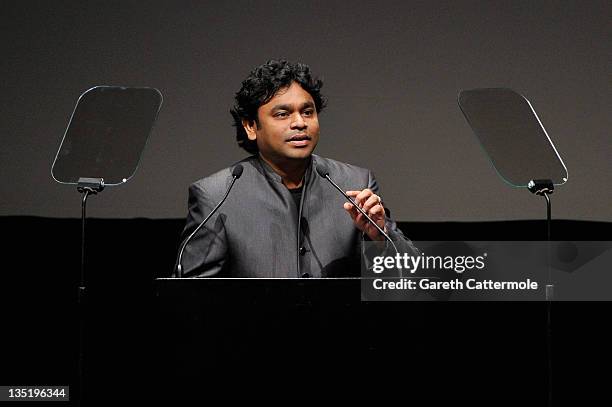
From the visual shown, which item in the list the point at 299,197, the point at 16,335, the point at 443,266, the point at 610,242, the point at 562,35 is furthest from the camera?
the point at 562,35

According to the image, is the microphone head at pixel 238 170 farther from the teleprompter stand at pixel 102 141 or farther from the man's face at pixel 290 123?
the man's face at pixel 290 123

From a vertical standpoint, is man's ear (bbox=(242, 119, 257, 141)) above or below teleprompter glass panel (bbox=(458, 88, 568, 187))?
above

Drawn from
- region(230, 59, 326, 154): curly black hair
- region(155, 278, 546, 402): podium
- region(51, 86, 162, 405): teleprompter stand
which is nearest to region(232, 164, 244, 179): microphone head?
region(51, 86, 162, 405): teleprompter stand

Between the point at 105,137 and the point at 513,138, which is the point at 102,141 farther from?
the point at 513,138

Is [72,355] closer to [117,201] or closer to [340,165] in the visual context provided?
[117,201]

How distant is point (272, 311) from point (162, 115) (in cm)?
179

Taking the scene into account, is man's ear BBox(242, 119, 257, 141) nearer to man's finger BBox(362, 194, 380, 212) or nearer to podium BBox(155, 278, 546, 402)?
man's finger BBox(362, 194, 380, 212)

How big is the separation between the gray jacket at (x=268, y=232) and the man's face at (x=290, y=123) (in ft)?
0.47

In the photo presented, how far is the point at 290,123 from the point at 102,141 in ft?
2.08

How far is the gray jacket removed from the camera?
2.46 meters

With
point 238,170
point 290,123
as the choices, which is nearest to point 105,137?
point 238,170

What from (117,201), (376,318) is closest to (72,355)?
(117,201)

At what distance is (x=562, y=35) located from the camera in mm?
3318

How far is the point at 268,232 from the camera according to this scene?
249cm
